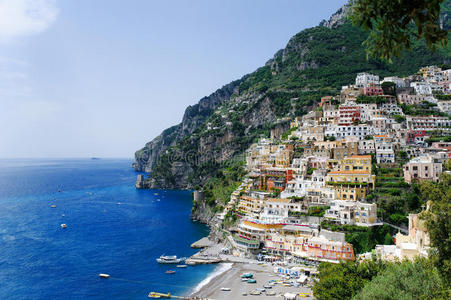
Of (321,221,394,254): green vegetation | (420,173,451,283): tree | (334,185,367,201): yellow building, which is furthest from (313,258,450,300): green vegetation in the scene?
(334,185,367,201): yellow building

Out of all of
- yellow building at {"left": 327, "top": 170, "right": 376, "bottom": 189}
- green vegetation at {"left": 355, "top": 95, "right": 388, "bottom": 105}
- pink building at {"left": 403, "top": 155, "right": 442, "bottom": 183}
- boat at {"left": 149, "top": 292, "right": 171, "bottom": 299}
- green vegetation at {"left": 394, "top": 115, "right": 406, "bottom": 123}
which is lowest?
boat at {"left": 149, "top": 292, "right": 171, "bottom": 299}

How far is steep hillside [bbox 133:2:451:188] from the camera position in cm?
10669

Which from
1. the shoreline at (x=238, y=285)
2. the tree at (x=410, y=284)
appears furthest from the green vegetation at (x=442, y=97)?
the tree at (x=410, y=284)

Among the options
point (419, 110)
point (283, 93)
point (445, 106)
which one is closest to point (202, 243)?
point (419, 110)

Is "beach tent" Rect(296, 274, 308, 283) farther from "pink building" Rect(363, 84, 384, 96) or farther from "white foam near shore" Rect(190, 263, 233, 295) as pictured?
"pink building" Rect(363, 84, 384, 96)

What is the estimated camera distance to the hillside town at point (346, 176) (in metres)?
43.3

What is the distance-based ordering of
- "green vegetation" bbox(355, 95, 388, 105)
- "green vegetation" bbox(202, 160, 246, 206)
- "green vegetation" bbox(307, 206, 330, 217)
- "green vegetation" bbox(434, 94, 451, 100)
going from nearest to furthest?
"green vegetation" bbox(307, 206, 330, 217) → "green vegetation" bbox(355, 95, 388, 105) → "green vegetation" bbox(434, 94, 451, 100) → "green vegetation" bbox(202, 160, 246, 206)

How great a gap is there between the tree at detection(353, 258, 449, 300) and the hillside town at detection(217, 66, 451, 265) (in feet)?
21.6

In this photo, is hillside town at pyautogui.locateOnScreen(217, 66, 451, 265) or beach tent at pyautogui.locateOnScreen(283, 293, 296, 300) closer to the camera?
beach tent at pyautogui.locateOnScreen(283, 293, 296, 300)

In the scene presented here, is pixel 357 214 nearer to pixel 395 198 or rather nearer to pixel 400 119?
pixel 395 198

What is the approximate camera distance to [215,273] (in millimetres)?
44562

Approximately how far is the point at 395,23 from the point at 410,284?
17560mm

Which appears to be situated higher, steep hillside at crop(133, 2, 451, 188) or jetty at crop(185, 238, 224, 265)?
steep hillside at crop(133, 2, 451, 188)

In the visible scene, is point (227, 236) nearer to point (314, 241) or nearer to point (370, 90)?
point (314, 241)
